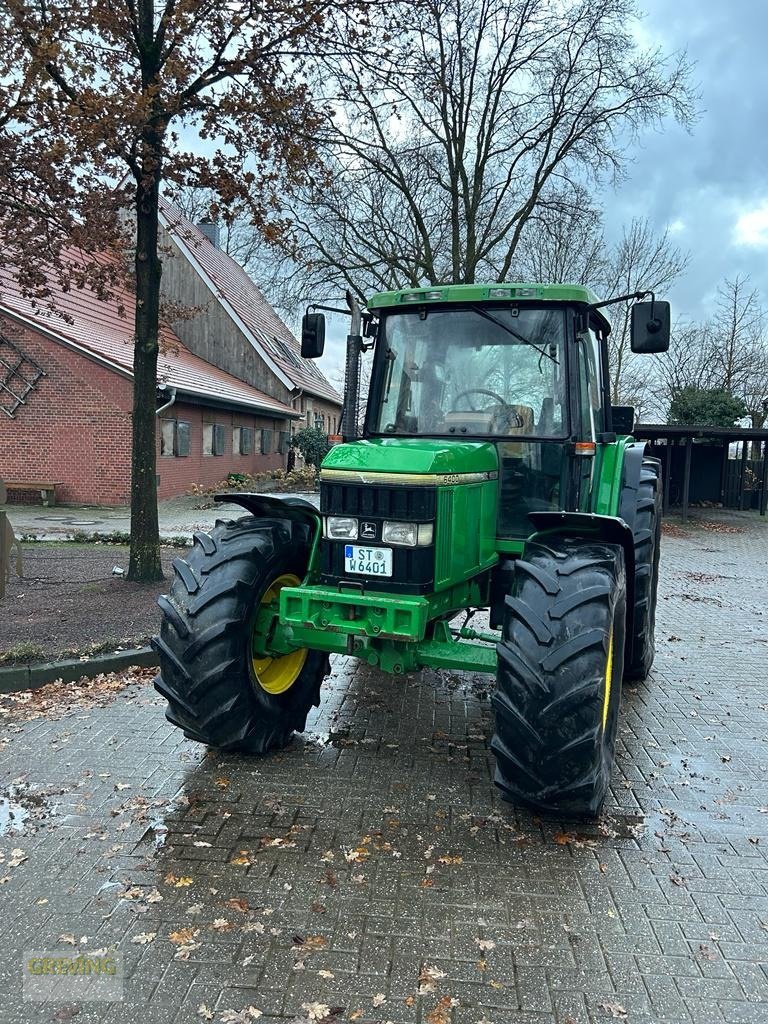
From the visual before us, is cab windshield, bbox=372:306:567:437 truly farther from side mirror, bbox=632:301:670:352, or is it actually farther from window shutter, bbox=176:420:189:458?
window shutter, bbox=176:420:189:458

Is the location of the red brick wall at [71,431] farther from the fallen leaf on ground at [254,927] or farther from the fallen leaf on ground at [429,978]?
the fallen leaf on ground at [429,978]

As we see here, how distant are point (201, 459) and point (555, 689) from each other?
19.4 m

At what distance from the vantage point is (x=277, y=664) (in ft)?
15.2

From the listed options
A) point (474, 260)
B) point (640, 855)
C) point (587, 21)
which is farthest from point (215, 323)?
point (640, 855)

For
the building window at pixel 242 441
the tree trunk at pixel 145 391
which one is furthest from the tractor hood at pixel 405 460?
the building window at pixel 242 441

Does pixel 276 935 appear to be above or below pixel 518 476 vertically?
below

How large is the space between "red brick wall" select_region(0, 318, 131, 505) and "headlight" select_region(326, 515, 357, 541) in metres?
14.7

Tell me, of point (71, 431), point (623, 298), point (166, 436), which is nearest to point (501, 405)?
point (623, 298)

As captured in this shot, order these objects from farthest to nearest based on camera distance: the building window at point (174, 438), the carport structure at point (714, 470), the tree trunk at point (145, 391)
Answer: the carport structure at point (714, 470), the building window at point (174, 438), the tree trunk at point (145, 391)

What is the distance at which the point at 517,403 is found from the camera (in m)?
4.69

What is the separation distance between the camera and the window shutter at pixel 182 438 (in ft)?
65.5

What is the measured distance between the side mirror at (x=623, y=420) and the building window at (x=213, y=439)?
16591 mm

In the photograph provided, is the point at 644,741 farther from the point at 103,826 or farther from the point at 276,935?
the point at 103,826

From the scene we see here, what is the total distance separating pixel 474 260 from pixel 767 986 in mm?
19333
